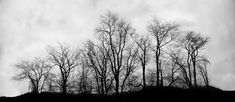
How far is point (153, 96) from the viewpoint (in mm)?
19000

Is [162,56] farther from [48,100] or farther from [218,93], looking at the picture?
[48,100]

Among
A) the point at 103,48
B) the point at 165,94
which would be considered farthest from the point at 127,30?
the point at 165,94

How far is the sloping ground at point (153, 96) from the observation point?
18422 millimetres

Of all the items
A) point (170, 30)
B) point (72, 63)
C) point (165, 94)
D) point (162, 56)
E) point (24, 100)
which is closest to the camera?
point (165, 94)

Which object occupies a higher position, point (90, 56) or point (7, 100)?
point (90, 56)

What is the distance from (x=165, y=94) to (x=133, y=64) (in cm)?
1133

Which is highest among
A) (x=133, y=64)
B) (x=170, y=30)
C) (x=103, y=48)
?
(x=170, y=30)

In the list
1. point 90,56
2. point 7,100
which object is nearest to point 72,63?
point 90,56

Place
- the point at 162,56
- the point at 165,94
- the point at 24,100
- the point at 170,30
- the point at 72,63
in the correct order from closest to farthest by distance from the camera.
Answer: the point at 165,94 < the point at 24,100 < the point at 170,30 < the point at 162,56 < the point at 72,63

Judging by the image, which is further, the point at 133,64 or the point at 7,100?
the point at 133,64

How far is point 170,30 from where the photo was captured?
29062 mm

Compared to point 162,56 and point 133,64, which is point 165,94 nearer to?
point 133,64

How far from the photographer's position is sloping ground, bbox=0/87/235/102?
1842cm

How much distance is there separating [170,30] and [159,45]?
2.68 m
